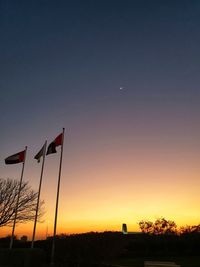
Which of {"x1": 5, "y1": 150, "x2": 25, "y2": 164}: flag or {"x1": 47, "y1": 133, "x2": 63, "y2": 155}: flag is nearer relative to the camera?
{"x1": 47, "y1": 133, "x2": 63, "y2": 155}: flag

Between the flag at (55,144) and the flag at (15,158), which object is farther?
the flag at (15,158)

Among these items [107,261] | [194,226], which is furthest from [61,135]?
[194,226]

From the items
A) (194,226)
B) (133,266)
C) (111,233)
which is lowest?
(133,266)

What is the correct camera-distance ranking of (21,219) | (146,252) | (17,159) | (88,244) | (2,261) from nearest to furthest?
(88,244) < (2,261) < (17,159) < (146,252) < (21,219)

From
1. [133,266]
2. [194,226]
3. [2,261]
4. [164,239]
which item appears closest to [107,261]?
[133,266]

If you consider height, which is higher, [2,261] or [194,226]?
[194,226]

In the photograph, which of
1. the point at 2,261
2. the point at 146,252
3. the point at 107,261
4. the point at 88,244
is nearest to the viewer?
the point at 88,244

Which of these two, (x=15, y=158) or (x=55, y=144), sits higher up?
(x=15, y=158)

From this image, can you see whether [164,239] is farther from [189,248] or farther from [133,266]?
[133,266]

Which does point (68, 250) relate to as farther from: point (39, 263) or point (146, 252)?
point (146, 252)

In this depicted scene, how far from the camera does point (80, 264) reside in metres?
21.5

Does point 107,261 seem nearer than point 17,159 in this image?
Yes

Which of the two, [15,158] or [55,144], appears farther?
[15,158]

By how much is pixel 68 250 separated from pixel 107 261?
119 inches
